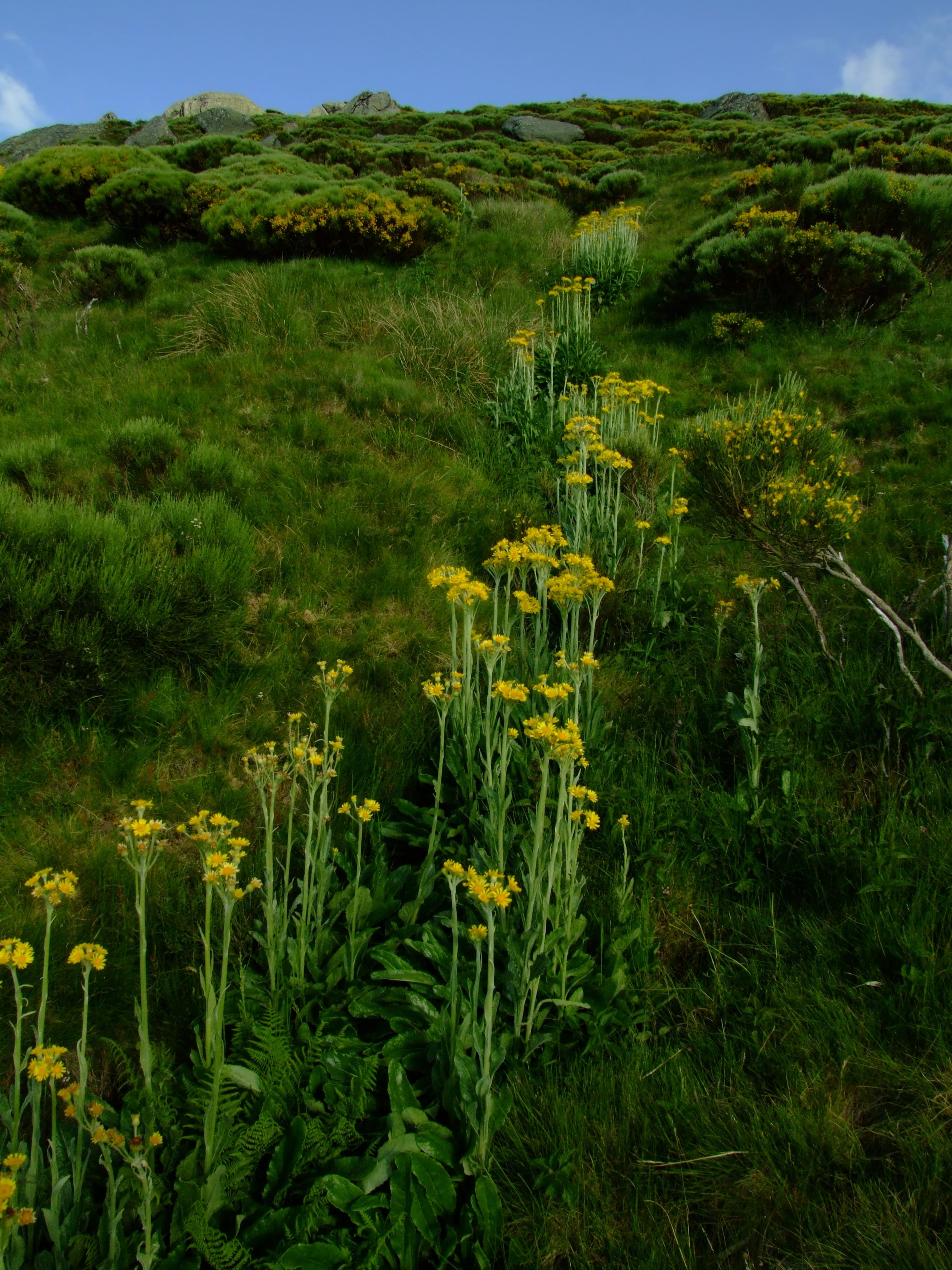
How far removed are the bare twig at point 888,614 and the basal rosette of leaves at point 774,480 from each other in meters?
0.08

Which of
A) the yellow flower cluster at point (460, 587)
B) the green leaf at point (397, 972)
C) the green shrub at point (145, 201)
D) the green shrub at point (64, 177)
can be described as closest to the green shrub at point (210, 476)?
the yellow flower cluster at point (460, 587)

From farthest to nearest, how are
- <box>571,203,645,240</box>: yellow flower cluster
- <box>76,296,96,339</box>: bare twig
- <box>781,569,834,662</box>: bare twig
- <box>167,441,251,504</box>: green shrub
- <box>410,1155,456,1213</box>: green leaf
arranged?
<box>571,203,645,240</box>: yellow flower cluster, <box>76,296,96,339</box>: bare twig, <box>167,441,251,504</box>: green shrub, <box>781,569,834,662</box>: bare twig, <box>410,1155,456,1213</box>: green leaf

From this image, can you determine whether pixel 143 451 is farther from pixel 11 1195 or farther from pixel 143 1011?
pixel 11 1195

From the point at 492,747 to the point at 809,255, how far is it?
7014 mm

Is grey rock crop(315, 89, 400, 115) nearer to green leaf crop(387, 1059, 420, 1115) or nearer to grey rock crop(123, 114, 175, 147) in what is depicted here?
grey rock crop(123, 114, 175, 147)

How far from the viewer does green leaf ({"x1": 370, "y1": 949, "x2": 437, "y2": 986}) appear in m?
1.96

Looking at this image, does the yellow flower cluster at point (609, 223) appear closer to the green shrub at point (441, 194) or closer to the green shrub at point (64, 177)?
the green shrub at point (441, 194)

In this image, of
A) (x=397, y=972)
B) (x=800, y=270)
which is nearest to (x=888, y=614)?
(x=397, y=972)

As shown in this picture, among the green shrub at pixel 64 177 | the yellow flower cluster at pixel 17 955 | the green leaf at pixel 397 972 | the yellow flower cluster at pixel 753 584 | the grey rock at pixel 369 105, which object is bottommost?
the green leaf at pixel 397 972

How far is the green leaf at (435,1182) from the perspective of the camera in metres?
1.56

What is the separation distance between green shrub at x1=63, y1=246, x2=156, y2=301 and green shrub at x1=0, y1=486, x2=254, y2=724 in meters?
5.59

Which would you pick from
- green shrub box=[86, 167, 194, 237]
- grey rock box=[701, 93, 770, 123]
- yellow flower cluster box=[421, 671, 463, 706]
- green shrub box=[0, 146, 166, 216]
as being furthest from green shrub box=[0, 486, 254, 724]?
grey rock box=[701, 93, 770, 123]

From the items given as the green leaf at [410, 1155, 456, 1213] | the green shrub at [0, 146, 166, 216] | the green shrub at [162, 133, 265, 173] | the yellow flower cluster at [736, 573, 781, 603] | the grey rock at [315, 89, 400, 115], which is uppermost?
the grey rock at [315, 89, 400, 115]

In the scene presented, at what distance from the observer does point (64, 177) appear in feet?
42.1
